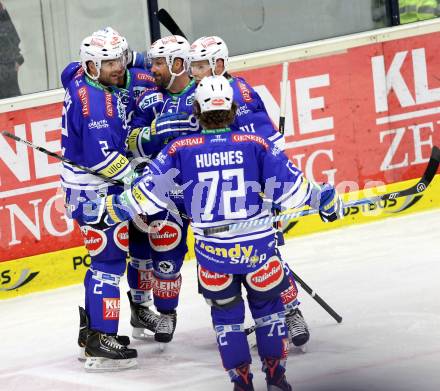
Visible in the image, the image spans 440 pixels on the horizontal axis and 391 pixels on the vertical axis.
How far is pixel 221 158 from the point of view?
16.0 ft

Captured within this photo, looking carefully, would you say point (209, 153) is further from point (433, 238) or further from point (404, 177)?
point (404, 177)

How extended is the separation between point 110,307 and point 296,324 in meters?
0.84

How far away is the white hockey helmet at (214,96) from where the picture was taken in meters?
4.93

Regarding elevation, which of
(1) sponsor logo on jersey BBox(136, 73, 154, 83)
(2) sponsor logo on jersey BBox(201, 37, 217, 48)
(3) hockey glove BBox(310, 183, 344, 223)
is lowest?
(3) hockey glove BBox(310, 183, 344, 223)

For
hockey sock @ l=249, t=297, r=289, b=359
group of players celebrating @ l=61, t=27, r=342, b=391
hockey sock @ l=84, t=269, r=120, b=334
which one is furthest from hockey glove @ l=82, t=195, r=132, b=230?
hockey sock @ l=249, t=297, r=289, b=359

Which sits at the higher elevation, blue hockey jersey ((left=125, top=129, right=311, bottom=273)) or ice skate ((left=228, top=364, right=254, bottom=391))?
blue hockey jersey ((left=125, top=129, right=311, bottom=273))

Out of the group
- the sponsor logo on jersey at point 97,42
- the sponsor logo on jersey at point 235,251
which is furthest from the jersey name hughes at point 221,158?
the sponsor logo on jersey at point 97,42

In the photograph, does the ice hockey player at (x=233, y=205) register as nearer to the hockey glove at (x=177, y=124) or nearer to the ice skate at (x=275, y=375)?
the ice skate at (x=275, y=375)

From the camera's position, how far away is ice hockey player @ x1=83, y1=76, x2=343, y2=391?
4.89 metres

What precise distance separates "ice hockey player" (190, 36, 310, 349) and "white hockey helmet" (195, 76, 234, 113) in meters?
0.70

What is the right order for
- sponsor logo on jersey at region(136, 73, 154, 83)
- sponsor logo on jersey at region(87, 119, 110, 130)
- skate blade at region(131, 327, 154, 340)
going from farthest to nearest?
skate blade at region(131, 327, 154, 340)
sponsor logo on jersey at region(136, 73, 154, 83)
sponsor logo on jersey at region(87, 119, 110, 130)

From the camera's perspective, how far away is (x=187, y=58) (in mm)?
5789

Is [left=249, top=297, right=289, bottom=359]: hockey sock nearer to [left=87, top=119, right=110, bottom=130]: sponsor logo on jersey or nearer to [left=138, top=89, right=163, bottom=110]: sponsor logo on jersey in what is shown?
[left=87, top=119, right=110, bottom=130]: sponsor logo on jersey

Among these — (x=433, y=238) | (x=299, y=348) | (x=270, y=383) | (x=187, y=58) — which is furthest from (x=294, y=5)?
(x=270, y=383)
